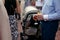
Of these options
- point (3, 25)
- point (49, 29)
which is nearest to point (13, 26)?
point (49, 29)

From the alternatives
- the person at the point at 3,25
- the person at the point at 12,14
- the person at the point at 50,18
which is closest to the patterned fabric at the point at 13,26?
the person at the point at 12,14

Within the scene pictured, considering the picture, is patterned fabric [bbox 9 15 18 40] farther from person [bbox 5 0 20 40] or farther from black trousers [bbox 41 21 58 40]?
black trousers [bbox 41 21 58 40]

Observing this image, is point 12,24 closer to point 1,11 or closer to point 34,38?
point 1,11

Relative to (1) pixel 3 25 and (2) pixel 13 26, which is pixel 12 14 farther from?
(1) pixel 3 25

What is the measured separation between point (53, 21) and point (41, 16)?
Answer: 151mm

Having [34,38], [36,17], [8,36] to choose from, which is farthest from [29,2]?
[8,36]

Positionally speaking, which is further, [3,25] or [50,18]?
[50,18]

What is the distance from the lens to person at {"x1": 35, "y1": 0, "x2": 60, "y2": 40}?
191 cm

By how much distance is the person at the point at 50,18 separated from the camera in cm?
191

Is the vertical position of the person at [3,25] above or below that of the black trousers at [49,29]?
above

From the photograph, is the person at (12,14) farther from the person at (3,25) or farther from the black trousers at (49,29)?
the person at (3,25)

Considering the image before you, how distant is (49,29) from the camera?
1.99m

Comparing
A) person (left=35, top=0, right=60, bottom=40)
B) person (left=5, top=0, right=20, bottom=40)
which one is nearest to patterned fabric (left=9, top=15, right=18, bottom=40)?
person (left=5, top=0, right=20, bottom=40)

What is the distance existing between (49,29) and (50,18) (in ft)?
0.46
